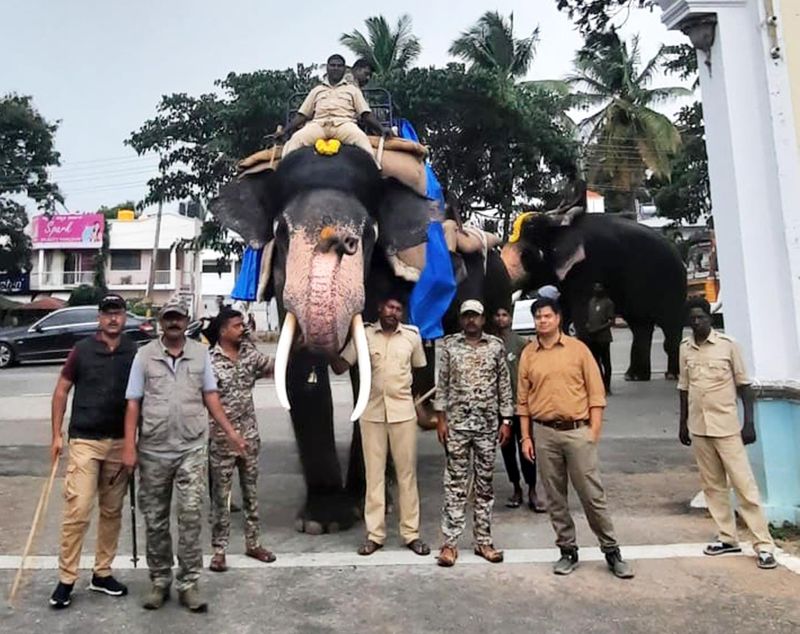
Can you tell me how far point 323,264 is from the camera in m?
4.39

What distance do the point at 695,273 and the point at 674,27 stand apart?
2776 centimetres

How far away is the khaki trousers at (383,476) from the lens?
469 centimetres

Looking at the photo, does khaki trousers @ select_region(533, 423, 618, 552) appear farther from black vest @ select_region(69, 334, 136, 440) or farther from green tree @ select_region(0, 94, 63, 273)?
green tree @ select_region(0, 94, 63, 273)

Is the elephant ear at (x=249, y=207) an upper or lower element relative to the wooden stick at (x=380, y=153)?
lower

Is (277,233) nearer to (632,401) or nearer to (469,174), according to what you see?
(632,401)

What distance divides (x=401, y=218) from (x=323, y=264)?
121cm

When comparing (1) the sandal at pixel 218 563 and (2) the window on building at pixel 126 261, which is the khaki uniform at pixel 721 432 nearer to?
(1) the sandal at pixel 218 563

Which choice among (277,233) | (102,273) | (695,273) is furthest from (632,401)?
(102,273)

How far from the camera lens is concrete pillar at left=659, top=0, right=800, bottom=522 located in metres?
5.02

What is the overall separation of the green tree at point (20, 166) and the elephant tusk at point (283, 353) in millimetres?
27424

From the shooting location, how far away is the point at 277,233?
16.5ft

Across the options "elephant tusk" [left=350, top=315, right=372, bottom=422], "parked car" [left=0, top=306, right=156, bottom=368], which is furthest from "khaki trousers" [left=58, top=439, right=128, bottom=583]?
"parked car" [left=0, top=306, right=156, bottom=368]

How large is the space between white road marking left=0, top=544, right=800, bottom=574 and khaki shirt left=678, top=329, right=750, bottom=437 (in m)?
0.75

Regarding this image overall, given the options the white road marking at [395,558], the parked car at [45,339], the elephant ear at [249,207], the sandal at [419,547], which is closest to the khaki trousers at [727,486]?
the white road marking at [395,558]
